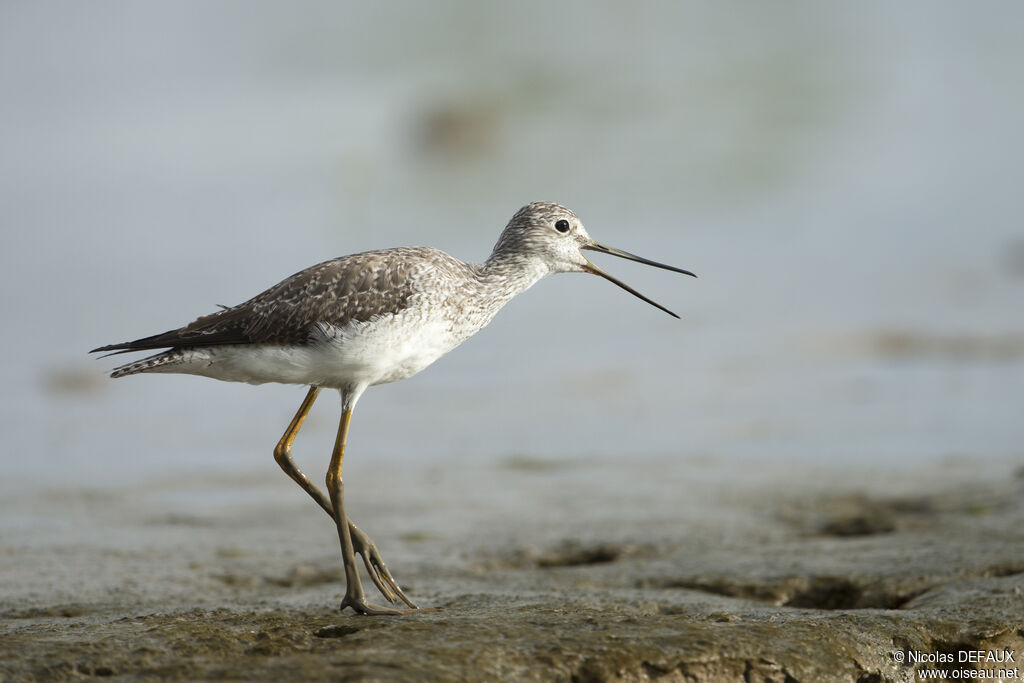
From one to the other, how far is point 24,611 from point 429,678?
287 cm

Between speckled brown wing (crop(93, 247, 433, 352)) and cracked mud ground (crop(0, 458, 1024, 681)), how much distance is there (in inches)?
54.3

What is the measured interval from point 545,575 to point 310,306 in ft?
7.23

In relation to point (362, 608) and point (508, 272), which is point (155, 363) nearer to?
point (362, 608)

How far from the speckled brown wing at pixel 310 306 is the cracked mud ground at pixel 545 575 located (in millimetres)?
1379

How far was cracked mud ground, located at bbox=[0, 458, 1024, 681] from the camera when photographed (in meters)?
4.50

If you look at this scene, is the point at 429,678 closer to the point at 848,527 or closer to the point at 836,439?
the point at 848,527

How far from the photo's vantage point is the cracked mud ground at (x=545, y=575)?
4496 mm

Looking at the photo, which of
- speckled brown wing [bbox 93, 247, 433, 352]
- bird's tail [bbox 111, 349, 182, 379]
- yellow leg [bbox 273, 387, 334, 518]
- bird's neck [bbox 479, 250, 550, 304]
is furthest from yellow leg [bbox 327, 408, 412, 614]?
bird's neck [bbox 479, 250, 550, 304]

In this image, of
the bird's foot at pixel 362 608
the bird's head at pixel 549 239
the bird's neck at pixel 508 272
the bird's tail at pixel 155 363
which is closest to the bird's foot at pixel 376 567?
the bird's foot at pixel 362 608

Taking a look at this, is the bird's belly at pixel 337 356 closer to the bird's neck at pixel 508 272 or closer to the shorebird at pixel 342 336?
the shorebird at pixel 342 336

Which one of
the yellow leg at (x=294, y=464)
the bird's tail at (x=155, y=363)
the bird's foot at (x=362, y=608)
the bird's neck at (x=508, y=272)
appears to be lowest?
the bird's foot at (x=362, y=608)

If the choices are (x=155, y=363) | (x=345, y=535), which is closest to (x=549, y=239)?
(x=345, y=535)

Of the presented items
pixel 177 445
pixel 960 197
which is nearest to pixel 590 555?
pixel 177 445

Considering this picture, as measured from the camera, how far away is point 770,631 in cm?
479
